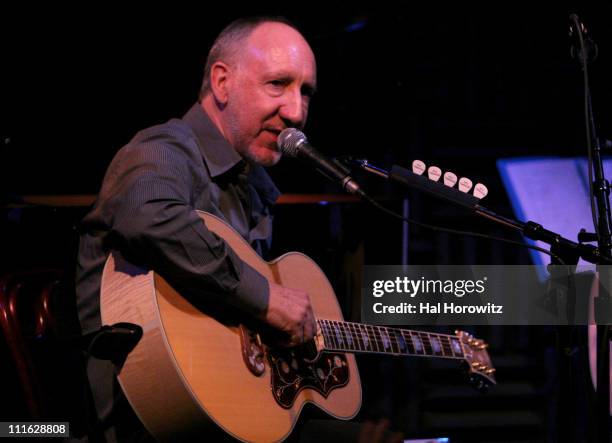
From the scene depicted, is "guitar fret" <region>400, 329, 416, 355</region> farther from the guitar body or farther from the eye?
the eye

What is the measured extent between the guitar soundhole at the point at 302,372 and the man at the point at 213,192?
0.26 ft

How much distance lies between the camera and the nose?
7.37ft

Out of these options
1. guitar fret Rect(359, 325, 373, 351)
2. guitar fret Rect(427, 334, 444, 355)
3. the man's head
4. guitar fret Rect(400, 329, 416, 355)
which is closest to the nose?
the man's head

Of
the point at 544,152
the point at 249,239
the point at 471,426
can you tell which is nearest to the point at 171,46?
the point at 249,239

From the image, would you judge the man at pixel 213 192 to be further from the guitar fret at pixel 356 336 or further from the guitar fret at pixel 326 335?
the guitar fret at pixel 356 336

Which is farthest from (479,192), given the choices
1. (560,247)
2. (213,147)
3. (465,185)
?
(213,147)

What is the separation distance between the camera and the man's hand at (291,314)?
1.88m

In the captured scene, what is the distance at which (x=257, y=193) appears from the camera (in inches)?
98.3

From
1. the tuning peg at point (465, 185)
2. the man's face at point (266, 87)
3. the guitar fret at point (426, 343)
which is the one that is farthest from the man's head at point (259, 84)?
the guitar fret at point (426, 343)

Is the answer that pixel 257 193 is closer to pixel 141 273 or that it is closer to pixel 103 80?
pixel 141 273

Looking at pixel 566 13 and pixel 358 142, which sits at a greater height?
pixel 566 13

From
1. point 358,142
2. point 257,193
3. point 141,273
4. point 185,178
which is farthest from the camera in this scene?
point 358,142

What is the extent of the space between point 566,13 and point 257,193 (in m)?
2.59

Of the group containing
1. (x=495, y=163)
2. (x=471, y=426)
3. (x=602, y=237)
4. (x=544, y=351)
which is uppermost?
(x=495, y=163)
